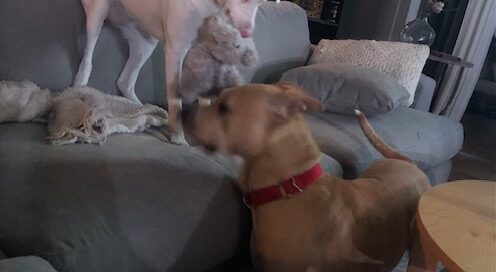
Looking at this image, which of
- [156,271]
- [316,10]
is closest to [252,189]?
[156,271]

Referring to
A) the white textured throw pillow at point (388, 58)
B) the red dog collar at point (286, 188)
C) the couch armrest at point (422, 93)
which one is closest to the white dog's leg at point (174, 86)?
the red dog collar at point (286, 188)

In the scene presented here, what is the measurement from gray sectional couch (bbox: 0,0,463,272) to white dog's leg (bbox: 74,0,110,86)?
0.13 feet

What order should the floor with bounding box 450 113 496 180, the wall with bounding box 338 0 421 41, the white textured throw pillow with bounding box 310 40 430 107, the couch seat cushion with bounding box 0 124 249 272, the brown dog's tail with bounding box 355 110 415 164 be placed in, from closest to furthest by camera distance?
the couch seat cushion with bounding box 0 124 249 272
the brown dog's tail with bounding box 355 110 415 164
the white textured throw pillow with bounding box 310 40 430 107
the floor with bounding box 450 113 496 180
the wall with bounding box 338 0 421 41

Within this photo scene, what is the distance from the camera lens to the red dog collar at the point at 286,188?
53.5 inches

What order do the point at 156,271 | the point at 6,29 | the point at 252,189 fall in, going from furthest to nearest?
the point at 6,29
the point at 252,189
the point at 156,271

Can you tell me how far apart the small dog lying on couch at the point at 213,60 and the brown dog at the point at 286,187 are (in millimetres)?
234

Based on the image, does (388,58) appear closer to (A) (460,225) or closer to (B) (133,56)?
(B) (133,56)

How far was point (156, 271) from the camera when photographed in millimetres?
1300

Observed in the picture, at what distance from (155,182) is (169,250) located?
176 mm

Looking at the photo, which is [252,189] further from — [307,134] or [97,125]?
[97,125]

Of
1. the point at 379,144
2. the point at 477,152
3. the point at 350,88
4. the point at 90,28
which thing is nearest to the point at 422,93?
the point at 350,88

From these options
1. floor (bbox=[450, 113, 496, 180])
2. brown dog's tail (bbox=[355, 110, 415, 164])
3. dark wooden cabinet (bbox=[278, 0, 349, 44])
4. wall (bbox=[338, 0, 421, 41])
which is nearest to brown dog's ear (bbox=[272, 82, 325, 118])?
brown dog's tail (bbox=[355, 110, 415, 164])

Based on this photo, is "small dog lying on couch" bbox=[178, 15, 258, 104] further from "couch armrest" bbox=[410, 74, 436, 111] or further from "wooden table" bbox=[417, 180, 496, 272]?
"couch armrest" bbox=[410, 74, 436, 111]

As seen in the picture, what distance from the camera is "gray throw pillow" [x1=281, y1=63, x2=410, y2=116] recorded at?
2.25 m
